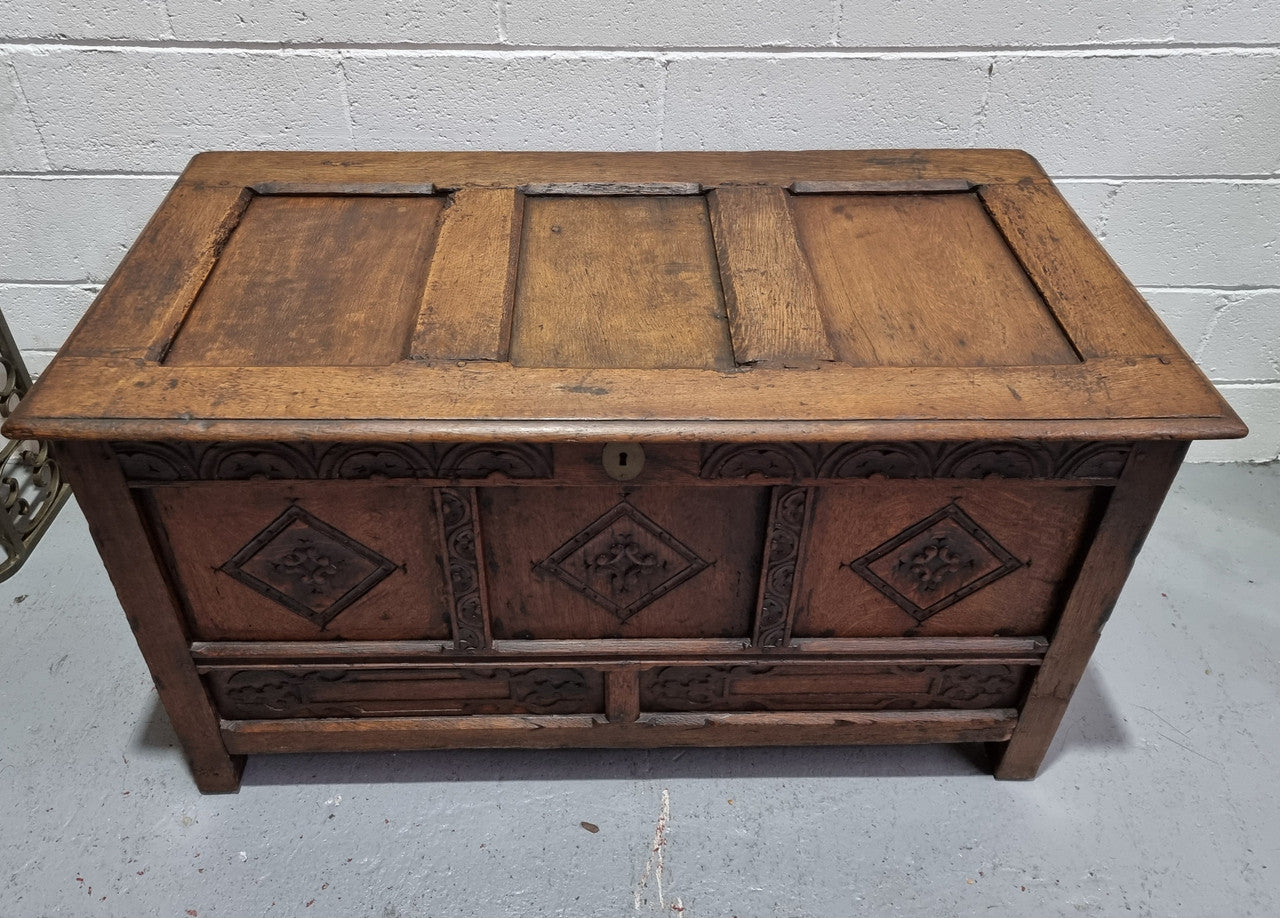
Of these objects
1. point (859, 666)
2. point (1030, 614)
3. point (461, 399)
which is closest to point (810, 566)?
point (859, 666)

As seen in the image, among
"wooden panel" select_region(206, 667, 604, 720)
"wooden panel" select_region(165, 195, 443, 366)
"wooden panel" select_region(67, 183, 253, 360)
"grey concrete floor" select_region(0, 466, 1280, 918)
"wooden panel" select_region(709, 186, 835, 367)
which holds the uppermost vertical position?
"wooden panel" select_region(709, 186, 835, 367)

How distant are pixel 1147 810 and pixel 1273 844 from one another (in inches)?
7.3

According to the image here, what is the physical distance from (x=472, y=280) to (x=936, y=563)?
2.57ft

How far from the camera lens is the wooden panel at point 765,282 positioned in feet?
4.14

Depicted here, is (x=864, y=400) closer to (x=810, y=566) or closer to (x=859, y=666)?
(x=810, y=566)

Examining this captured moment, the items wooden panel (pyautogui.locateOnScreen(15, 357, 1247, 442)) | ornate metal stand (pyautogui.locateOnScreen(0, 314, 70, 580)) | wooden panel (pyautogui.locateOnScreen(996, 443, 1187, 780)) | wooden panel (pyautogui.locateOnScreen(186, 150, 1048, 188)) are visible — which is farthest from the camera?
ornate metal stand (pyautogui.locateOnScreen(0, 314, 70, 580))

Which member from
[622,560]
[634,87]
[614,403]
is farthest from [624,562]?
[634,87]

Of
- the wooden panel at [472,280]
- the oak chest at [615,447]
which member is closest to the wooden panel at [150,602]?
the oak chest at [615,447]

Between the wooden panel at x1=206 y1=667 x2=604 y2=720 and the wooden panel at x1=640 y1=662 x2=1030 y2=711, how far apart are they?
0.41 feet

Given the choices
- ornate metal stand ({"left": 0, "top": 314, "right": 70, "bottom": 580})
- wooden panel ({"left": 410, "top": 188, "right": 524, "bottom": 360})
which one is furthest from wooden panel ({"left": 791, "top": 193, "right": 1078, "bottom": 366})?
ornate metal stand ({"left": 0, "top": 314, "right": 70, "bottom": 580})

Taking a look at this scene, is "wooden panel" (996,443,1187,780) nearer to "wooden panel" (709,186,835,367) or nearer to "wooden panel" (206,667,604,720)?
"wooden panel" (709,186,835,367)

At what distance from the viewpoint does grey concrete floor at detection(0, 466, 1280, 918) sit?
4.76ft

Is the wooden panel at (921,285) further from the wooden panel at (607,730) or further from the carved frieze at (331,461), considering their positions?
the wooden panel at (607,730)

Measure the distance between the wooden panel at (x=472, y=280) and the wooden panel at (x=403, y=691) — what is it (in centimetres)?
52
